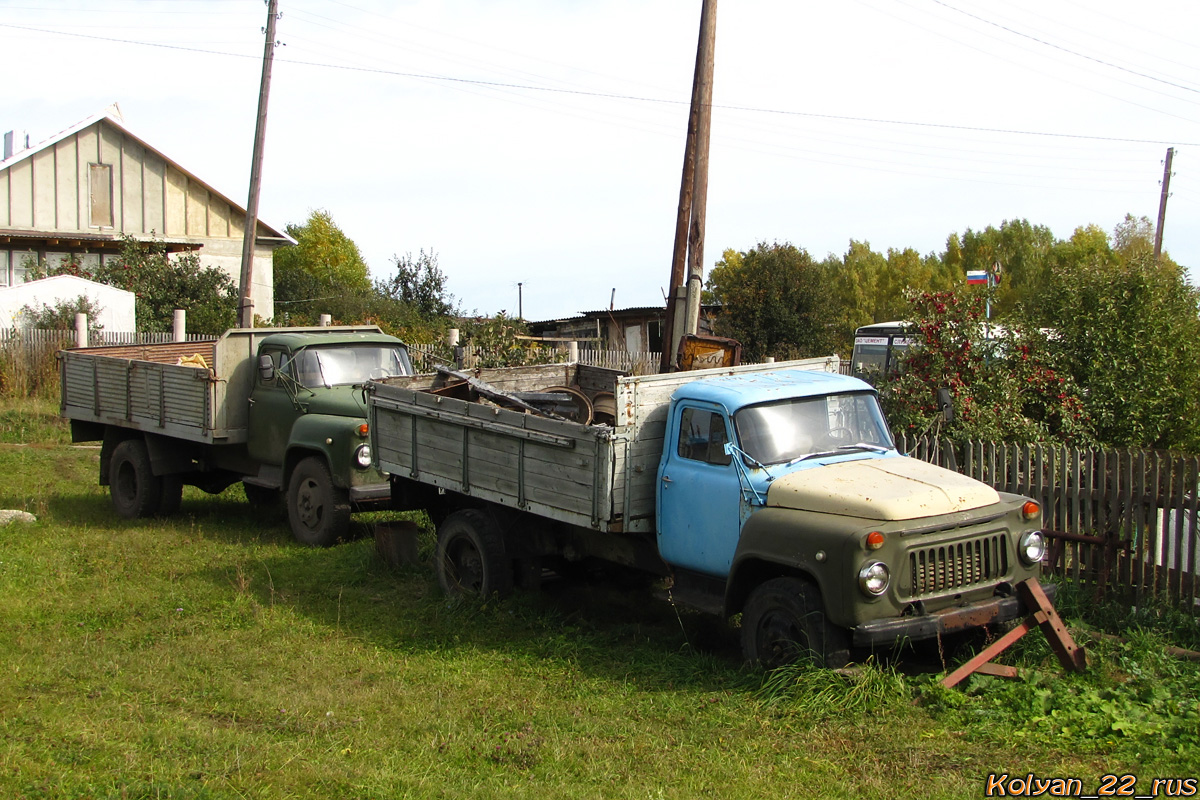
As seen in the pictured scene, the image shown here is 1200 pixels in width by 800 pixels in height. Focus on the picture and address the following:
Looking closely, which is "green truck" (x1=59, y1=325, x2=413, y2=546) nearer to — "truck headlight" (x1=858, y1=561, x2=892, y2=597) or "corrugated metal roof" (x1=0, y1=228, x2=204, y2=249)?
"truck headlight" (x1=858, y1=561, x2=892, y2=597)

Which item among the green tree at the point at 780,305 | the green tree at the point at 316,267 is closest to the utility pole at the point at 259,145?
the green tree at the point at 780,305

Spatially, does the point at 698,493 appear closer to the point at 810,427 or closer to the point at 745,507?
the point at 745,507

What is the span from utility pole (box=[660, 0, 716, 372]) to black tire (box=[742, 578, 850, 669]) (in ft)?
21.1

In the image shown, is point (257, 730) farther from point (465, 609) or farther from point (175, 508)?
point (175, 508)

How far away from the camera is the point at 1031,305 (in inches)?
630

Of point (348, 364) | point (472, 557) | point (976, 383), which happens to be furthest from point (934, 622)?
point (348, 364)

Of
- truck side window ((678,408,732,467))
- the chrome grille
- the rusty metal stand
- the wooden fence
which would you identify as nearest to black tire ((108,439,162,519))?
truck side window ((678,408,732,467))

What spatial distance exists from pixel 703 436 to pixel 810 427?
72 cm

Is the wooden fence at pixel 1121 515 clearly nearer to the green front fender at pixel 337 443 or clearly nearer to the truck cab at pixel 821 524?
→ the truck cab at pixel 821 524

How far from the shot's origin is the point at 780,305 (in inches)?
1216

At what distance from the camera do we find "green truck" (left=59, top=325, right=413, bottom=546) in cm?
1070

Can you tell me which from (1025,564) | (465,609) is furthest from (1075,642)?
(465,609)

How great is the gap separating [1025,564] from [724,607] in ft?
6.05

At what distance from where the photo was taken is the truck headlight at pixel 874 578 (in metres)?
5.73
